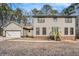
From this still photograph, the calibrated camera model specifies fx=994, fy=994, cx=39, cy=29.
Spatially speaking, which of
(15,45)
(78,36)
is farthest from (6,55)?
(78,36)

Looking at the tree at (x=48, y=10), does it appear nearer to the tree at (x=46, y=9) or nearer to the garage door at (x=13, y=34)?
the tree at (x=46, y=9)

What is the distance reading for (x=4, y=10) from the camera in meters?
12.1

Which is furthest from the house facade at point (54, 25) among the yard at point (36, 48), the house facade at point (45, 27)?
the yard at point (36, 48)

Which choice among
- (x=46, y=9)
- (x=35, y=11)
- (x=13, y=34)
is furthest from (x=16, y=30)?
(x=46, y=9)

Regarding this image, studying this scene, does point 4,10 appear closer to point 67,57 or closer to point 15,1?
point 15,1

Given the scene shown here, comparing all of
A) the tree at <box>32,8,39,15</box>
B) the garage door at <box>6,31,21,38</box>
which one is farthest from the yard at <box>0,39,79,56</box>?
the tree at <box>32,8,39,15</box>

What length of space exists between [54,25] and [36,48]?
0.36 metres

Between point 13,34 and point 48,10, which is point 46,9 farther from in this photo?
point 13,34

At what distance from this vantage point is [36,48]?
1209 cm

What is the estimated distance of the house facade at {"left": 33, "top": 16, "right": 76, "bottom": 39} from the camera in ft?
39.7

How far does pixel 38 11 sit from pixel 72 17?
42cm

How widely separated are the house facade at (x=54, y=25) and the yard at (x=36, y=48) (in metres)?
0.12

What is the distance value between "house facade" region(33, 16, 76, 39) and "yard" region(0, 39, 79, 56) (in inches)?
4.7

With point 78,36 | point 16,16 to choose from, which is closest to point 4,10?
point 16,16
